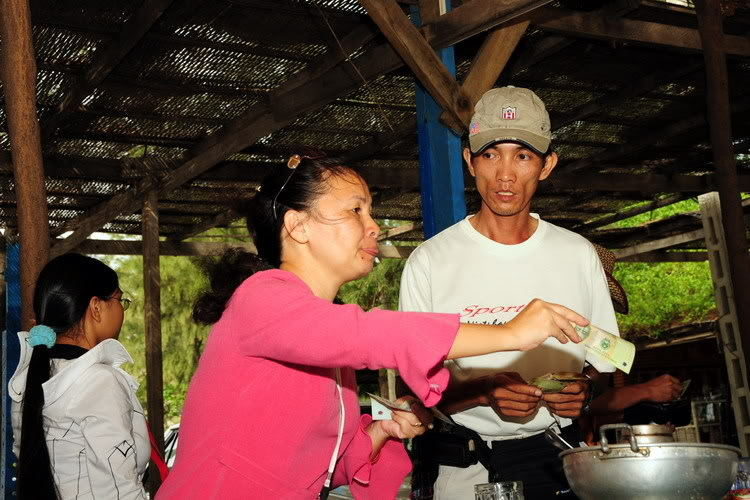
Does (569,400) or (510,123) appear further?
(510,123)

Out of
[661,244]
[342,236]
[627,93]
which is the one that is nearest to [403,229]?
[661,244]

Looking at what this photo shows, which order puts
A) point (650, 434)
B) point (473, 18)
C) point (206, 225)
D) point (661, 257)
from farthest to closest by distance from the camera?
point (661, 257), point (206, 225), point (473, 18), point (650, 434)

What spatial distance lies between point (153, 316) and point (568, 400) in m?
8.03

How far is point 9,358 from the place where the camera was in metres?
5.47

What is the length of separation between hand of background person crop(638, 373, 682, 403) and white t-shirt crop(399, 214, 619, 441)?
0.16 m

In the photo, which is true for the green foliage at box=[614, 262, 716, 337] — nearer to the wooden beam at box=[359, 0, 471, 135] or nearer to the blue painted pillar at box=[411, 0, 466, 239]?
the blue painted pillar at box=[411, 0, 466, 239]

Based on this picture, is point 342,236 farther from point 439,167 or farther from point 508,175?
point 439,167

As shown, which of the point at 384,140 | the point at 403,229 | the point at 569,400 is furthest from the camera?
the point at 403,229

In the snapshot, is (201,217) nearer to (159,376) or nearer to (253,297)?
(159,376)

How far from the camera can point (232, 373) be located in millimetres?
2086

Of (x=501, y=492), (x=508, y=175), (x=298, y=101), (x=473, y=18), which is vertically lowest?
(x=501, y=492)

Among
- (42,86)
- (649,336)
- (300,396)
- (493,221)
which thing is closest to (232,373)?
(300,396)

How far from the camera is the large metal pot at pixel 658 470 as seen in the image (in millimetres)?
2051

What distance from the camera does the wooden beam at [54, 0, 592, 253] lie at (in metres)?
5.39
